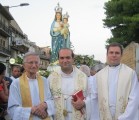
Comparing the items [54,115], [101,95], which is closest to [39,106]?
[54,115]

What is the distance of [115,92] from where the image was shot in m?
6.27

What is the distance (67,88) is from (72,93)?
12 centimetres

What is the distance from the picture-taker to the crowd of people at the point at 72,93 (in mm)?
6035

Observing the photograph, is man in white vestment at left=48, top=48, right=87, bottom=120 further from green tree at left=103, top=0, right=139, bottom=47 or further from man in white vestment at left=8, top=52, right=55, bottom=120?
green tree at left=103, top=0, right=139, bottom=47

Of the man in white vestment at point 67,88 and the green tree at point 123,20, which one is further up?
the green tree at point 123,20

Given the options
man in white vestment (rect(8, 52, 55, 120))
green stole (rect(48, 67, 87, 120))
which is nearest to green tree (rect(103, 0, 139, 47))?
green stole (rect(48, 67, 87, 120))

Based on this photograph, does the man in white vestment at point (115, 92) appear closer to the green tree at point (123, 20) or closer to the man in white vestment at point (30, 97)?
the man in white vestment at point (30, 97)

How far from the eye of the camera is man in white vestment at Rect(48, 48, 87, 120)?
634 cm

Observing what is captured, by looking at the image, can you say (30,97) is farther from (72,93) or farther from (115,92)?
(115,92)

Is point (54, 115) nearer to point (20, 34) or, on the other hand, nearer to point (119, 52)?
point (119, 52)

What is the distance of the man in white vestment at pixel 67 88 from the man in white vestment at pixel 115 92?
24 centimetres

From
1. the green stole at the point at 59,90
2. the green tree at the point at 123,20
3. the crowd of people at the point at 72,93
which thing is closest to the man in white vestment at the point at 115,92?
the crowd of people at the point at 72,93

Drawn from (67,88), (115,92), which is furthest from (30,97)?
(115,92)

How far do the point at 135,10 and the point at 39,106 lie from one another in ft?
81.4
